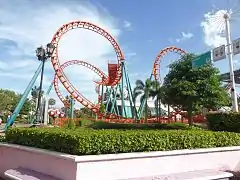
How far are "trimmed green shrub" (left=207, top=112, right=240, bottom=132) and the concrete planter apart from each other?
9.07 ft

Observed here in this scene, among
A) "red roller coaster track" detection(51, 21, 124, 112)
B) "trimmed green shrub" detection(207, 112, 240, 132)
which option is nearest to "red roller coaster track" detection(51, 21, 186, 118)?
"red roller coaster track" detection(51, 21, 124, 112)

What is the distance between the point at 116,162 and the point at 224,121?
6.76m

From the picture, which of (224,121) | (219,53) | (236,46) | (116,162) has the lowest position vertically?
(116,162)

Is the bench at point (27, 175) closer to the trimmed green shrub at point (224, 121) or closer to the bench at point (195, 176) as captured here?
the bench at point (195, 176)

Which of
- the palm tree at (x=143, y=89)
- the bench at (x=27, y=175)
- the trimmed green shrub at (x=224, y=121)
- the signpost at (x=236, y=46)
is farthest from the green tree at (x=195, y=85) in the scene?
the palm tree at (x=143, y=89)

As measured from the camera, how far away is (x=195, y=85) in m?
19.1

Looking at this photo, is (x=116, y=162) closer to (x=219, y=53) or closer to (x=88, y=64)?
(x=219, y=53)

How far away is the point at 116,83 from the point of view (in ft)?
142

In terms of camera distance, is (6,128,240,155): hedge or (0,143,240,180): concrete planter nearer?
(0,143,240,180): concrete planter

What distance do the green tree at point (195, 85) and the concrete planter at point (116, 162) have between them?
11.1 m

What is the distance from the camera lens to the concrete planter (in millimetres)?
5582

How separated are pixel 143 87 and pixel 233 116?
34058mm

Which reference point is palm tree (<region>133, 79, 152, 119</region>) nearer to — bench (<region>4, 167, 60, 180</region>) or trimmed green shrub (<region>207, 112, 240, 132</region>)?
trimmed green shrub (<region>207, 112, 240, 132</region>)

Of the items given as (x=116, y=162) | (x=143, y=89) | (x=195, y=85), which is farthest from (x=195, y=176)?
(x=143, y=89)
